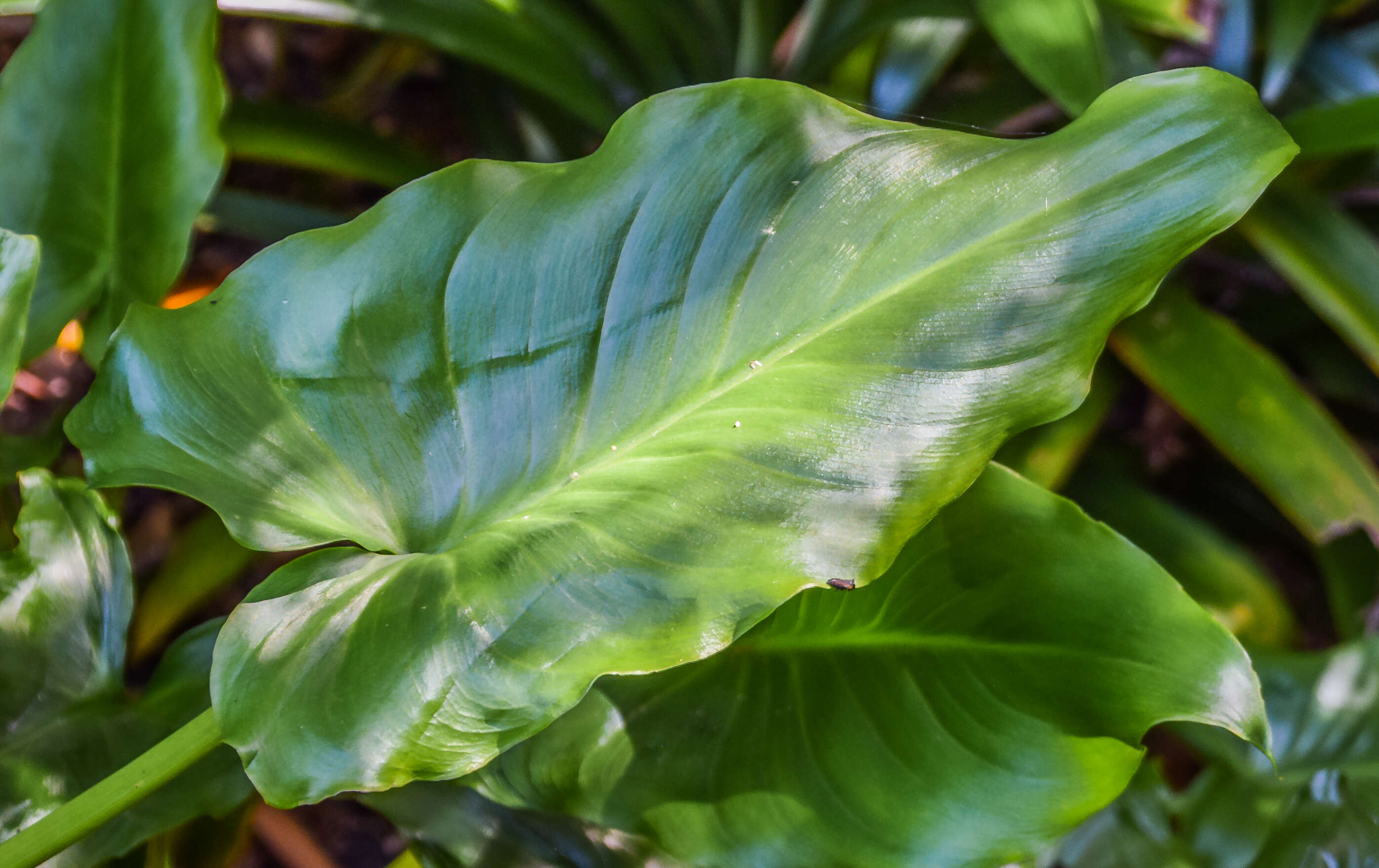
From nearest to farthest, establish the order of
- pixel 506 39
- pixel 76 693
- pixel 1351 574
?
pixel 76 693 < pixel 506 39 < pixel 1351 574

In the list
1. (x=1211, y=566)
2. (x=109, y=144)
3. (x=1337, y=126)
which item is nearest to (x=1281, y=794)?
(x=1211, y=566)

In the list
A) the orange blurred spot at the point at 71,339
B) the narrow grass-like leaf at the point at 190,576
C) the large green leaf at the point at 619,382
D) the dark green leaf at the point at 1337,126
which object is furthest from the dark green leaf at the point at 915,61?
the orange blurred spot at the point at 71,339

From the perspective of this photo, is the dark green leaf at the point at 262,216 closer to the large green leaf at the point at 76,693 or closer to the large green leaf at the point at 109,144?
the large green leaf at the point at 109,144

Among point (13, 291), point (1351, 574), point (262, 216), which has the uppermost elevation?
point (13, 291)

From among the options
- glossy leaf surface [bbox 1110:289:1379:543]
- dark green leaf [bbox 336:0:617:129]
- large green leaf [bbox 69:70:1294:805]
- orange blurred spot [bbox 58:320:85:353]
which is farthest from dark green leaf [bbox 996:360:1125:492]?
orange blurred spot [bbox 58:320:85:353]

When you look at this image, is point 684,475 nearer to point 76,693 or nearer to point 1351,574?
point 76,693

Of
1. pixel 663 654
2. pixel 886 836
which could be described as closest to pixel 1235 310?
pixel 886 836
